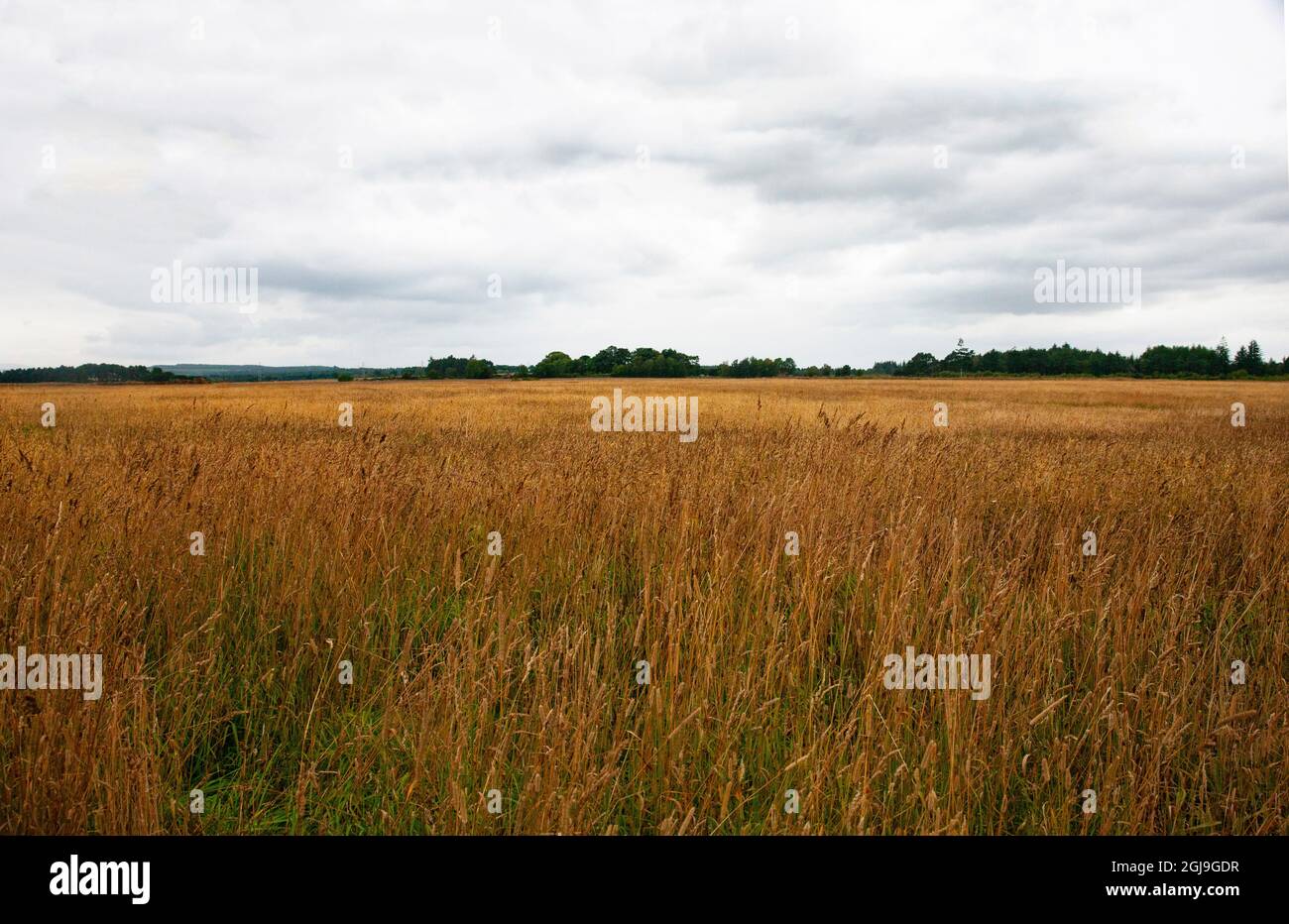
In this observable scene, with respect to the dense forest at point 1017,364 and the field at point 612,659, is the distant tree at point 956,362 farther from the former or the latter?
the field at point 612,659

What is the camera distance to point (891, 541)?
3.73 meters

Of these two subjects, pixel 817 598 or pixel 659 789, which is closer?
pixel 659 789

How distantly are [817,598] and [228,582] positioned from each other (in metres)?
2.99

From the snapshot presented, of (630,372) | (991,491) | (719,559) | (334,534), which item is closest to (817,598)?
(719,559)

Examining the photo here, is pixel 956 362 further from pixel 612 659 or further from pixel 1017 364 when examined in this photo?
pixel 612 659

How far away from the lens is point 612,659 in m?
2.77

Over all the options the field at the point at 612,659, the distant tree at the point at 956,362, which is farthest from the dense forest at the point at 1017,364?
the field at the point at 612,659

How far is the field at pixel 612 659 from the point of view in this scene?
7.09 ft

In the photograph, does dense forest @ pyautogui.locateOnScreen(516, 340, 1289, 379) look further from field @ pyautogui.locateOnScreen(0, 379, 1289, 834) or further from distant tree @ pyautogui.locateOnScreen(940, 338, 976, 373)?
field @ pyautogui.locateOnScreen(0, 379, 1289, 834)

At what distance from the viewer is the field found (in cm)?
216

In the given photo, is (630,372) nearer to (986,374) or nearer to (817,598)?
(986,374)

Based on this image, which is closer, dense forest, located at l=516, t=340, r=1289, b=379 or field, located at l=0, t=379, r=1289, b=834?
field, located at l=0, t=379, r=1289, b=834

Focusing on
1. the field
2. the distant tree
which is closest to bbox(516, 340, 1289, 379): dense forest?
the distant tree

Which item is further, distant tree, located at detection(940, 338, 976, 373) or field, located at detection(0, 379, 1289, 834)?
distant tree, located at detection(940, 338, 976, 373)
